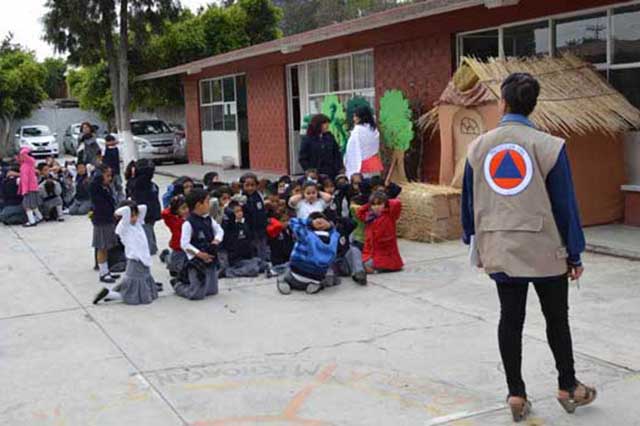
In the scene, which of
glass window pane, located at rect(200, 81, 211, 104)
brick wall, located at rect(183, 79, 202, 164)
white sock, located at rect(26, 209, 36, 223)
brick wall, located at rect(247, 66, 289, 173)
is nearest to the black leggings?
white sock, located at rect(26, 209, 36, 223)

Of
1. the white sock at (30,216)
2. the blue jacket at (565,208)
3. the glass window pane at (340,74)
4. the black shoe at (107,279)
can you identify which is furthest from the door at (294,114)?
the blue jacket at (565,208)

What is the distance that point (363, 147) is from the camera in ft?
33.5

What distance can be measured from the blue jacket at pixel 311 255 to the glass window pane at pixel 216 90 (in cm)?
1485

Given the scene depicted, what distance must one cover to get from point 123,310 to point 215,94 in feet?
51.4

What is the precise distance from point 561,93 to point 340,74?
22.8 feet

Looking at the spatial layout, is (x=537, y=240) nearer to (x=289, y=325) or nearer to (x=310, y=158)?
(x=289, y=325)

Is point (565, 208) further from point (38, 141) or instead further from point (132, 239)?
point (38, 141)

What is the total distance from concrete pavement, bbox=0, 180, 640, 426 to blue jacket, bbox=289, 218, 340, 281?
242 millimetres

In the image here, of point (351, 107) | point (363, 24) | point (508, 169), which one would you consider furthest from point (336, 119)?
point (508, 169)

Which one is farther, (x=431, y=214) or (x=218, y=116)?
(x=218, y=116)

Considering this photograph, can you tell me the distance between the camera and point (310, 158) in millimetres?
9594

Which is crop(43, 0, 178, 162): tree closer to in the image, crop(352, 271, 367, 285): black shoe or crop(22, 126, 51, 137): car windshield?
crop(22, 126, 51, 137): car windshield

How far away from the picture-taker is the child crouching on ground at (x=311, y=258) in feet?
23.9

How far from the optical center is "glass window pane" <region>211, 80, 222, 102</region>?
21.7m
